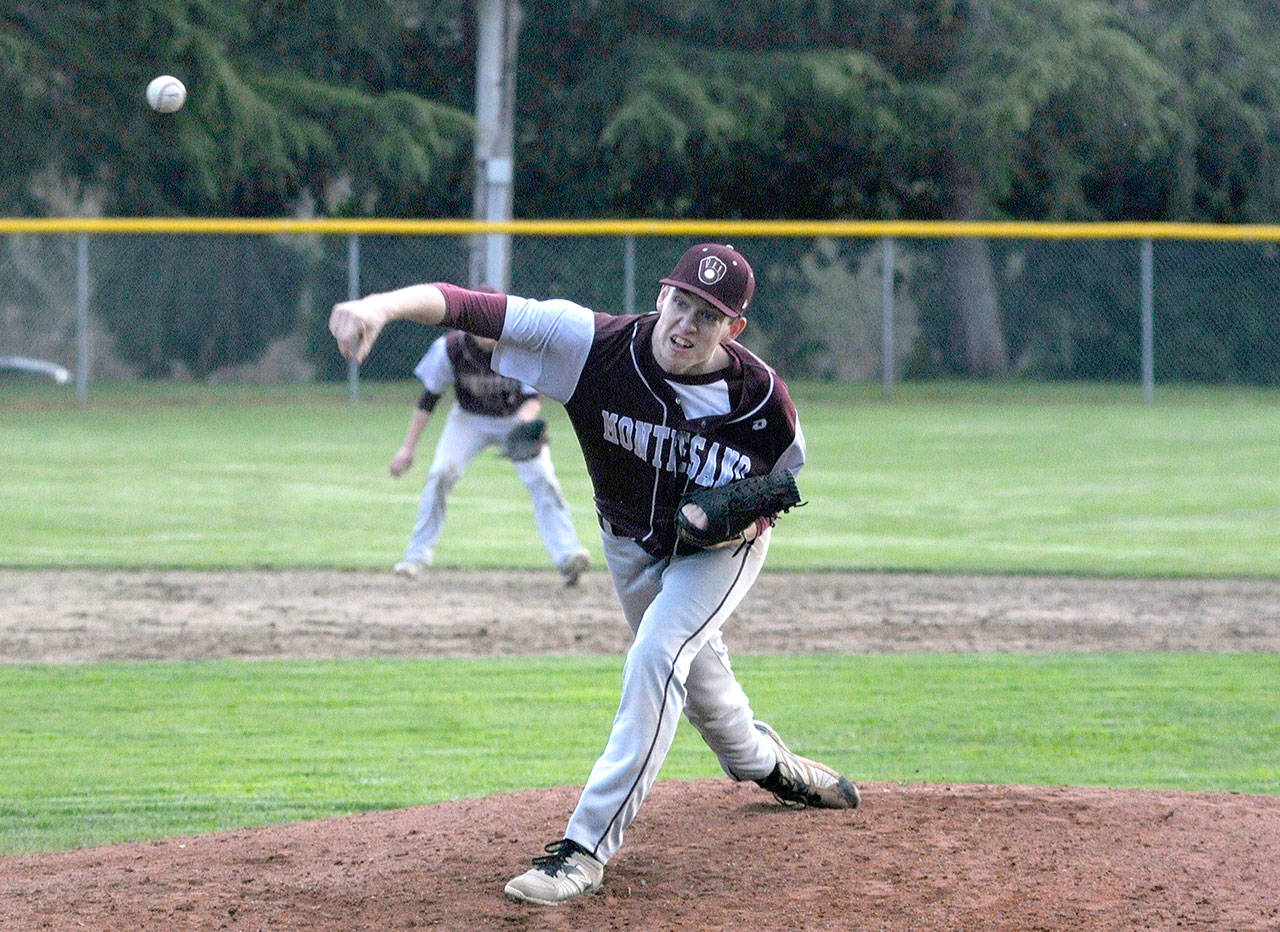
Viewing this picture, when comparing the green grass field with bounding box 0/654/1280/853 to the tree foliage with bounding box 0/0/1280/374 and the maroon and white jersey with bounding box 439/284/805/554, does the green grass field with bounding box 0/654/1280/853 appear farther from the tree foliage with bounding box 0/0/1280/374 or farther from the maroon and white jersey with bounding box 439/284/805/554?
the tree foliage with bounding box 0/0/1280/374

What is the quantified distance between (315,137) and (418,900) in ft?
76.9

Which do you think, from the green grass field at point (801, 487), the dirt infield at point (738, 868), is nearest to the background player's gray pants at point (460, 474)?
the green grass field at point (801, 487)

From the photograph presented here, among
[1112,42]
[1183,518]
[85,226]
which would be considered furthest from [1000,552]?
[1112,42]

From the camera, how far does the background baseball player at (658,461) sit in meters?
4.44

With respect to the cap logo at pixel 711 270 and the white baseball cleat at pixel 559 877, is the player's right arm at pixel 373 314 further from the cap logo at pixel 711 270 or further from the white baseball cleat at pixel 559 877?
the white baseball cleat at pixel 559 877

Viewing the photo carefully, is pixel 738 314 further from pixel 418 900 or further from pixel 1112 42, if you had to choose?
pixel 1112 42

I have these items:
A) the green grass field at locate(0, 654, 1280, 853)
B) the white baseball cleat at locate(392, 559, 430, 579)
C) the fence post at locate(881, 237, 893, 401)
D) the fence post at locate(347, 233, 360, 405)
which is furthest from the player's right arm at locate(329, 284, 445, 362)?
the fence post at locate(881, 237, 893, 401)

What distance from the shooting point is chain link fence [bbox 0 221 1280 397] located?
977 inches

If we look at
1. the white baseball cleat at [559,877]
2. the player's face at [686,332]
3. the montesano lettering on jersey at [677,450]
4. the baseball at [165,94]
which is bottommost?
the white baseball cleat at [559,877]

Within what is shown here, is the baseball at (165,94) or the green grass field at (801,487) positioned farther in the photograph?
the green grass field at (801,487)

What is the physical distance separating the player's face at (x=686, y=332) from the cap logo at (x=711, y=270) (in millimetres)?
62

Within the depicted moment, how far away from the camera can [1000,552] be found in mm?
11984

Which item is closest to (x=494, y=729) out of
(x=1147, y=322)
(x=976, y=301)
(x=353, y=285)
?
(x=353, y=285)

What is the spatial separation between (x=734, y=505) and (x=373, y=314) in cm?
114
